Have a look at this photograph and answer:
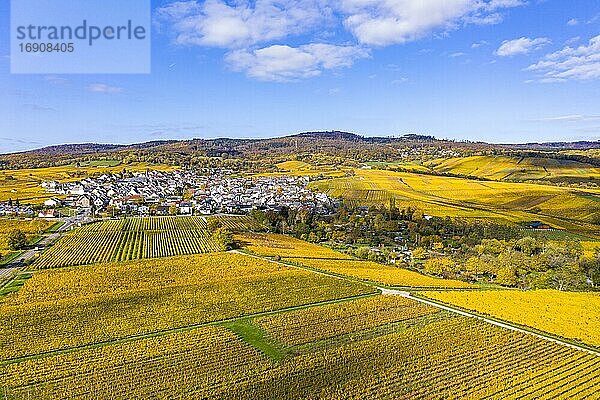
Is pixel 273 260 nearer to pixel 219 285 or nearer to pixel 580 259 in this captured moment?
pixel 219 285

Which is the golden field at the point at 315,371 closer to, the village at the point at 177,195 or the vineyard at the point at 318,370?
the vineyard at the point at 318,370

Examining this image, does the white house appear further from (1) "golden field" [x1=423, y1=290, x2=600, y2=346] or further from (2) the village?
(1) "golden field" [x1=423, y1=290, x2=600, y2=346]

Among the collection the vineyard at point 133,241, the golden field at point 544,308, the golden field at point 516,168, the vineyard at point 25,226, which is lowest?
the golden field at point 544,308

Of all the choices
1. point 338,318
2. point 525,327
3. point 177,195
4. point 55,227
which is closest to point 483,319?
point 525,327

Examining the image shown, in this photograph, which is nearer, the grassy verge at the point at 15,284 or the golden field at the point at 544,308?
the golden field at the point at 544,308

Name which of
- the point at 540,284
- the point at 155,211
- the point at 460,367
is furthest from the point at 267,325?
the point at 155,211

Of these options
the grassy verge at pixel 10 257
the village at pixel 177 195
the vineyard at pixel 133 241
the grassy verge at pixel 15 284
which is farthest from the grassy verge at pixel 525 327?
the village at pixel 177 195

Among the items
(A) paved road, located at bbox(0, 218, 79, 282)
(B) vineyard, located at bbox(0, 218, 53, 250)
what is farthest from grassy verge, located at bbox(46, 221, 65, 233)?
(B) vineyard, located at bbox(0, 218, 53, 250)
